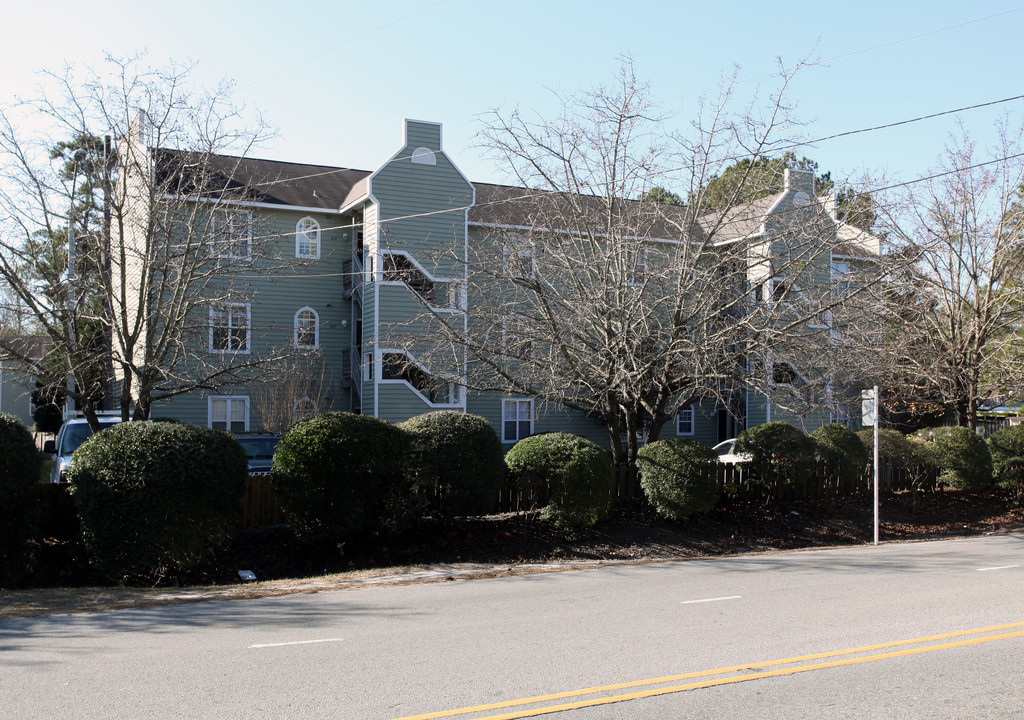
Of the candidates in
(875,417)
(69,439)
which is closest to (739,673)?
(875,417)

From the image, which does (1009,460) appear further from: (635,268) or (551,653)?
(551,653)

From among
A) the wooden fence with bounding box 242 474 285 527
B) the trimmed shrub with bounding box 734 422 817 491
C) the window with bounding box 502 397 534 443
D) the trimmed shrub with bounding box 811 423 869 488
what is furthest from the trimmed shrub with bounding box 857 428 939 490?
the wooden fence with bounding box 242 474 285 527

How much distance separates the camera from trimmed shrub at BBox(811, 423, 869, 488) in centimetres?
1831

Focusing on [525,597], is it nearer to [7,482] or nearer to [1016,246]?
[7,482]

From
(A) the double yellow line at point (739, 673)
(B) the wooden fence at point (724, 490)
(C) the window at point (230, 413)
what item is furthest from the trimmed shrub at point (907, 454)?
(C) the window at point (230, 413)

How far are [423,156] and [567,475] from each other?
14717mm

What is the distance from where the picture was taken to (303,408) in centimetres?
2475

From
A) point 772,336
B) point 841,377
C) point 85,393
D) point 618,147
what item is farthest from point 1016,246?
point 85,393

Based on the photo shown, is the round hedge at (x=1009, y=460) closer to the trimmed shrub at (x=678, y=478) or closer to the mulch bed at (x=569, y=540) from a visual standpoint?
the mulch bed at (x=569, y=540)

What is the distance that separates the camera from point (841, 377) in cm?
2108

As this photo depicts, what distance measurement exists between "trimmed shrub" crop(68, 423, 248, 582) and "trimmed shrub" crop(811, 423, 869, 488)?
12.6 metres

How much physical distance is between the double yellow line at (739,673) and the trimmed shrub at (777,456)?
9117 mm

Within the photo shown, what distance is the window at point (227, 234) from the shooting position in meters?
15.6

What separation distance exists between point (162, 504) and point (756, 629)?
805 centimetres
